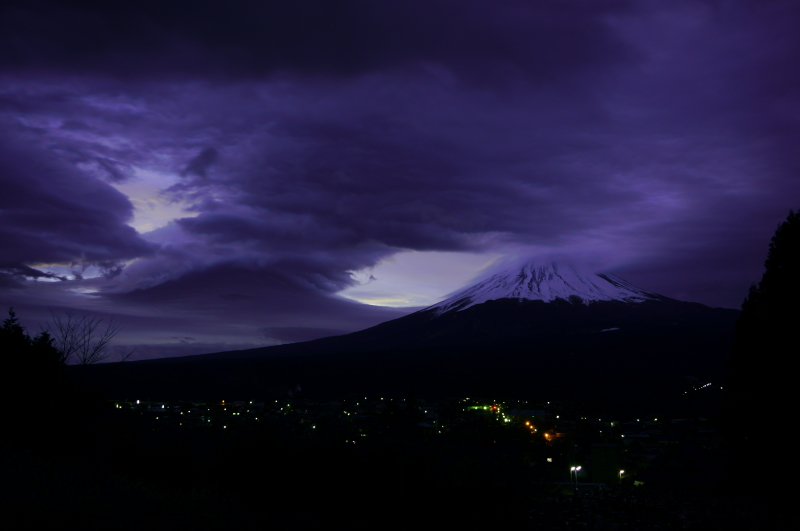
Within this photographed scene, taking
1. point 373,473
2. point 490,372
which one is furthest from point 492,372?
point 373,473

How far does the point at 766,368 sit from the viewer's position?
1392 cm

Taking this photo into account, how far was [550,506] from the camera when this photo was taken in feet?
40.7

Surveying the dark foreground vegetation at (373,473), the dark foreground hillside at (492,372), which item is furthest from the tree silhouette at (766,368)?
the dark foreground hillside at (492,372)

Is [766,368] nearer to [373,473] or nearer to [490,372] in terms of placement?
[373,473]

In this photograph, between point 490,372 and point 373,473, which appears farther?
point 490,372

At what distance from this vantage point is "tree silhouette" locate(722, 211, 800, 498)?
13.2 metres

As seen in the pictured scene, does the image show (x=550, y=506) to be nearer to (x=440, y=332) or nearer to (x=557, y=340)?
(x=557, y=340)

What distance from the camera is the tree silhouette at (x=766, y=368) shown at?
43.2 feet

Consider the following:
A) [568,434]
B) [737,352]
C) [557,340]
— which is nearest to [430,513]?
[737,352]

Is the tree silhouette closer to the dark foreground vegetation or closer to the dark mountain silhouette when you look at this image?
the dark foreground vegetation

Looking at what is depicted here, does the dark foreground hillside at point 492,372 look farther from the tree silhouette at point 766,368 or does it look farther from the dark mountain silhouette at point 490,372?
the tree silhouette at point 766,368

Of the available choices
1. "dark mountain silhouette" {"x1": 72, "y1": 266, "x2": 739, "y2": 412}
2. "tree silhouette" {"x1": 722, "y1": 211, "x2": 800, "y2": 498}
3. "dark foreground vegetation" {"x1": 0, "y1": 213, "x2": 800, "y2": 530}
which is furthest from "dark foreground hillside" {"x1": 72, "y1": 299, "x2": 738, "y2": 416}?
"dark foreground vegetation" {"x1": 0, "y1": 213, "x2": 800, "y2": 530}

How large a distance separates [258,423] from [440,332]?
178 metres

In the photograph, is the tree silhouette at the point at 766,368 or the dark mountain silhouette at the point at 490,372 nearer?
the tree silhouette at the point at 766,368
